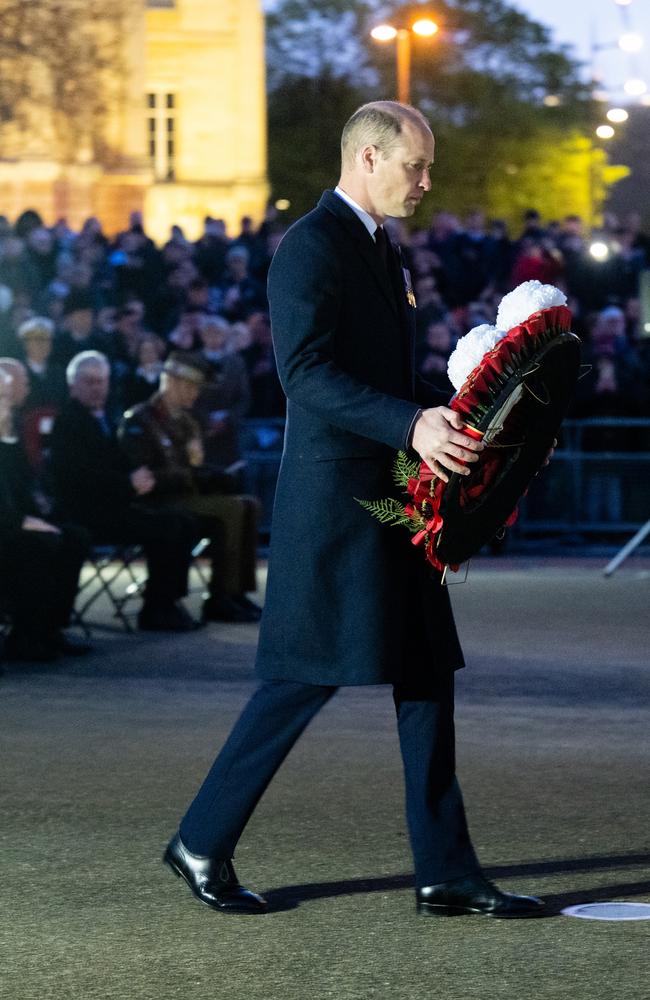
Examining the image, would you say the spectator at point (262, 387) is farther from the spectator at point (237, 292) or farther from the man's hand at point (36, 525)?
the man's hand at point (36, 525)

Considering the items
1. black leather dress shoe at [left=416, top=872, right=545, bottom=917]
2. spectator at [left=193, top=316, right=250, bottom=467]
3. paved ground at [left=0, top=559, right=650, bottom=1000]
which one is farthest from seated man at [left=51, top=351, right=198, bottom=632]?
black leather dress shoe at [left=416, top=872, right=545, bottom=917]

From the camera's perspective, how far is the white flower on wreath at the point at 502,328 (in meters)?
5.82

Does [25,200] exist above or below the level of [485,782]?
above

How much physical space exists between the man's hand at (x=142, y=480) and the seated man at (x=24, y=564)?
1204 millimetres

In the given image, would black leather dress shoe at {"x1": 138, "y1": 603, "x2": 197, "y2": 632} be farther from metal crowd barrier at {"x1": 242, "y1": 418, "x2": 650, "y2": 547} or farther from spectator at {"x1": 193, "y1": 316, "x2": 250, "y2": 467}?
metal crowd barrier at {"x1": 242, "y1": 418, "x2": 650, "y2": 547}

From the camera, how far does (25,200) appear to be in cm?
5594

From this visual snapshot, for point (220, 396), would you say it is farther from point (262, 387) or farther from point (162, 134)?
point (162, 134)

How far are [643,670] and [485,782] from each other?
3609mm

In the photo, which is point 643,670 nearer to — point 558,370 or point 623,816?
point 623,816

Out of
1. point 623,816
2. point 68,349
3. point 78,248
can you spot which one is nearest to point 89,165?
point 78,248

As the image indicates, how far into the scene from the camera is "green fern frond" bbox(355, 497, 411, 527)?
19.7 feet

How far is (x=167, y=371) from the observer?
14.3 m

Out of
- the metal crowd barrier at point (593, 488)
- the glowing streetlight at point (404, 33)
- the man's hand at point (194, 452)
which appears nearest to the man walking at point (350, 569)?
the man's hand at point (194, 452)

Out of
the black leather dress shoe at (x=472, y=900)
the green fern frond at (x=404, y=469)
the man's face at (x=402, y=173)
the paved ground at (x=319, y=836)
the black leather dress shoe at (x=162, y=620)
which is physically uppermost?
the man's face at (x=402, y=173)
